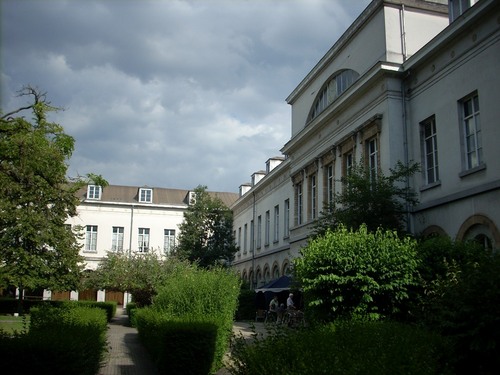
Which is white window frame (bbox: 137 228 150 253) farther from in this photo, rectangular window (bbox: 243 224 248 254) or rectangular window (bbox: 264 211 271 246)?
rectangular window (bbox: 264 211 271 246)

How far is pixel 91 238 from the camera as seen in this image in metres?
58.9

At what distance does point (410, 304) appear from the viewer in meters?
13.9

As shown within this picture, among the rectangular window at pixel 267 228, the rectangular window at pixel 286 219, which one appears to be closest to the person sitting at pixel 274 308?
the rectangular window at pixel 286 219

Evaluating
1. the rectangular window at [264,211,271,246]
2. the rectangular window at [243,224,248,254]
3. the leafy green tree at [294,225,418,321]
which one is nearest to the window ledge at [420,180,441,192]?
the leafy green tree at [294,225,418,321]

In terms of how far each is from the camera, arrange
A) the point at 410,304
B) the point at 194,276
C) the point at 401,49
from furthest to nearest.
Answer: the point at 401,49, the point at 194,276, the point at 410,304

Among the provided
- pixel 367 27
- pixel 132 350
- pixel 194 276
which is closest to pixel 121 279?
pixel 132 350

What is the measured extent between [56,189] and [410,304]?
27.0 metres

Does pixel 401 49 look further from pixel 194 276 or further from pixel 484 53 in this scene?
pixel 194 276

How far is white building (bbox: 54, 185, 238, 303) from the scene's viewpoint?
2302 inches

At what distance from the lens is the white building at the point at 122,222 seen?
58469mm

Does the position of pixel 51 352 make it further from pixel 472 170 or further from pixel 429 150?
pixel 429 150

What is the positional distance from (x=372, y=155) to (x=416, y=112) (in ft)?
10.3

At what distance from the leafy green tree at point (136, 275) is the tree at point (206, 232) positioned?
13.5 meters

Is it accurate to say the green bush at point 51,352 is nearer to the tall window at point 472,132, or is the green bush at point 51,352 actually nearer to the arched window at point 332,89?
the tall window at point 472,132
